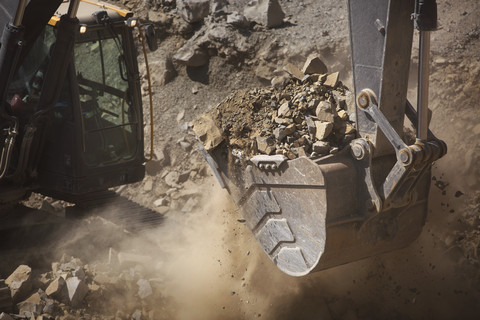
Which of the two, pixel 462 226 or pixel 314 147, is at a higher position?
pixel 314 147

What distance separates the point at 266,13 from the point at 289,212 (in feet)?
13.0

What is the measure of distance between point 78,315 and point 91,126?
170cm

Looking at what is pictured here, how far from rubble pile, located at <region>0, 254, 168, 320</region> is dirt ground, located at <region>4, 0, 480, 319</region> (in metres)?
0.05

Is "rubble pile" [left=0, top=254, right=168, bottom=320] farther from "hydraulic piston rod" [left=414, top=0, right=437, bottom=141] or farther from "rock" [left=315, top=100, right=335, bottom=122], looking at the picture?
"hydraulic piston rod" [left=414, top=0, right=437, bottom=141]

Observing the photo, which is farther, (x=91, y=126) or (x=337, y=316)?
(x=91, y=126)

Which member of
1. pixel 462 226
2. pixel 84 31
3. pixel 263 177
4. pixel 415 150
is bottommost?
pixel 462 226

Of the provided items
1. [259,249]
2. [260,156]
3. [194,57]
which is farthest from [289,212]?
[194,57]

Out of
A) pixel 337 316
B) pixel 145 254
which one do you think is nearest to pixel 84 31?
pixel 145 254

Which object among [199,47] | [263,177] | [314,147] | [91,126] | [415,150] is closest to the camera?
[415,150]

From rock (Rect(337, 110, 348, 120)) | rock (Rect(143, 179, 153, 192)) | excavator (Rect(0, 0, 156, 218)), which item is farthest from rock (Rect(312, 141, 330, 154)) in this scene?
rock (Rect(143, 179, 153, 192))

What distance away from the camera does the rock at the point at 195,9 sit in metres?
8.06

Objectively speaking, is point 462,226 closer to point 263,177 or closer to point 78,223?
point 263,177

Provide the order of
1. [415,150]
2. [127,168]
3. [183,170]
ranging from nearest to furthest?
[415,150]
[127,168]
[183,170]

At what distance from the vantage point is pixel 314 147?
407 centimetres
